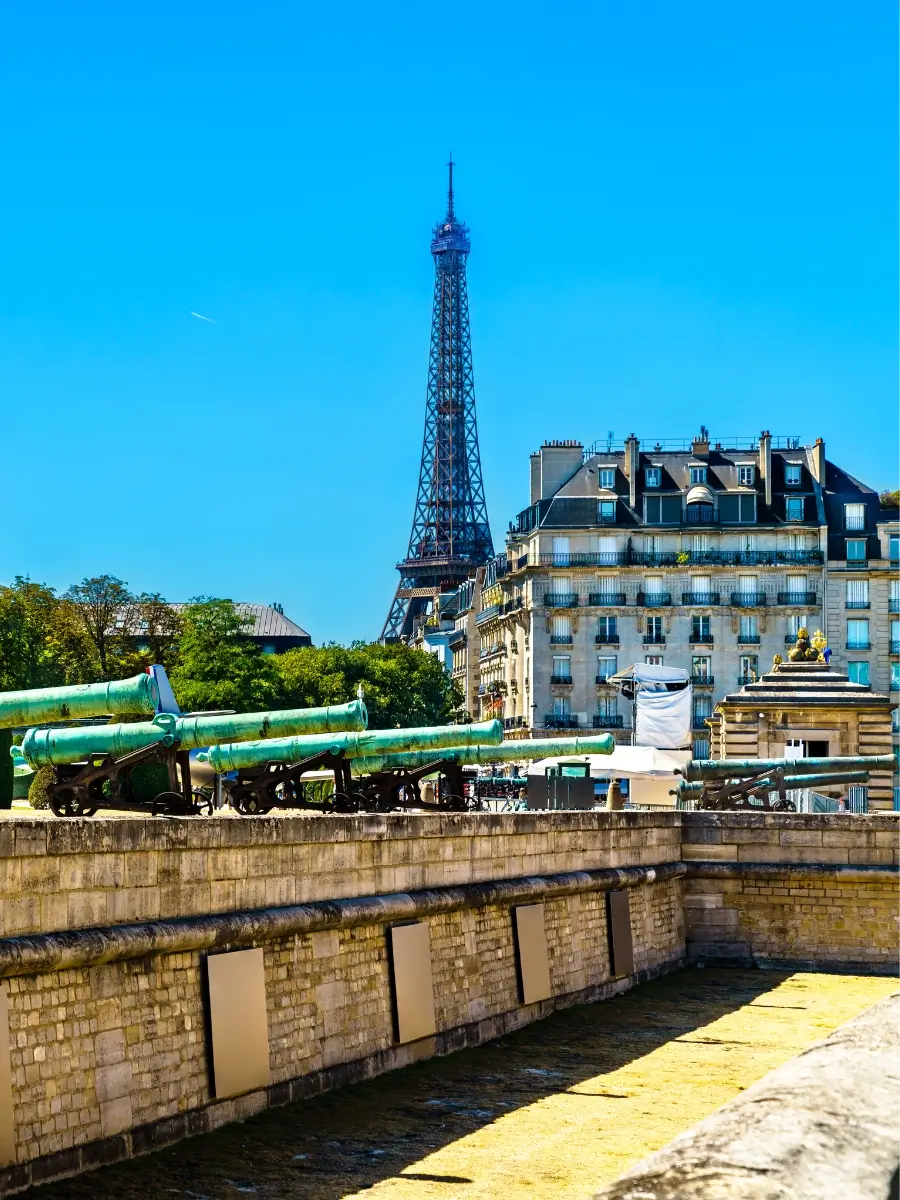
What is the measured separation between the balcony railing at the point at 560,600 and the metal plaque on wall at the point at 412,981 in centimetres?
6108

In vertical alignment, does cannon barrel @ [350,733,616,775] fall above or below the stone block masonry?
above

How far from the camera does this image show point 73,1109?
13.5m

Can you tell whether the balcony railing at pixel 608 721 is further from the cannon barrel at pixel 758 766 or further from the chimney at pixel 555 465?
the cannon barrel at pixel 758 766

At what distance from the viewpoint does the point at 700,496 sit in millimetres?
80188

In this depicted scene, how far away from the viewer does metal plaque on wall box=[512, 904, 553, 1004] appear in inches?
907

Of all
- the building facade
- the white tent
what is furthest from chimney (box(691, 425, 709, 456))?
the white tent

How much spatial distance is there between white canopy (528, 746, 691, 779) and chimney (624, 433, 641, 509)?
39436 mm

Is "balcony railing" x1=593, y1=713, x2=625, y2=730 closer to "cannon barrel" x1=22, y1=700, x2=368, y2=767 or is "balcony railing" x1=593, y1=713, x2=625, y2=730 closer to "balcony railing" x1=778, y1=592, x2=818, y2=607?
"balcony railing" x1=778, y1=592, x2=818, y2=607

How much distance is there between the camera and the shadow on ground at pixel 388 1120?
13.8 metres

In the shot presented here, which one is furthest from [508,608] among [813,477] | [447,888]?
[447,888]

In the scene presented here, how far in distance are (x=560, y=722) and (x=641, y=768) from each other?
39.7 metres

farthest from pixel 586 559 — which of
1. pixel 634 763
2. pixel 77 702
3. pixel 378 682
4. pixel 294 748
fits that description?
pixel 77 702

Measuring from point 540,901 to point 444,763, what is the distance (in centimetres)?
344

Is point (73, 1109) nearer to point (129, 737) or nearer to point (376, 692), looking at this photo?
point (129, 737)
